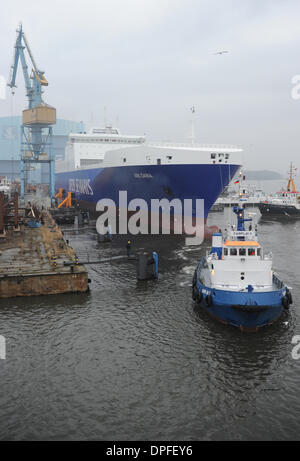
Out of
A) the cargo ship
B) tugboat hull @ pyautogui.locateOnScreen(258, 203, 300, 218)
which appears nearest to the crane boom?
the cargo ship

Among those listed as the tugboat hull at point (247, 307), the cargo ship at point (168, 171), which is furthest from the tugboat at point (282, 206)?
the tugboat hull at point (247, 307)

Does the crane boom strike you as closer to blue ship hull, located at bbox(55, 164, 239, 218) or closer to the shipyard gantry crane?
the shipyard gantry crane

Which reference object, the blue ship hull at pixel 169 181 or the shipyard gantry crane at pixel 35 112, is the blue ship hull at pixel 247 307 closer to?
the blue ship hull at pixel 169 181

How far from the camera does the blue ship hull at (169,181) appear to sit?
3891 centimetres

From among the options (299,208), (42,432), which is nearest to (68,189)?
(299,208)

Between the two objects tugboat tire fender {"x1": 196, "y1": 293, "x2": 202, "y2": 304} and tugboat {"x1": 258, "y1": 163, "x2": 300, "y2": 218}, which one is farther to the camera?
tugboat {"x1": 258, "y1": 163, "x2": 300, "y2": 218}

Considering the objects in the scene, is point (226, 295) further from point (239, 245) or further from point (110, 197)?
point (110, 197)

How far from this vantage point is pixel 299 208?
7406cm

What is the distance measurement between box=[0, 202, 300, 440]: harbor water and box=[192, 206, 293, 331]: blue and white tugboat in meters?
0.66

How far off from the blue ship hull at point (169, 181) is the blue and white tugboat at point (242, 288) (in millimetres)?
18469

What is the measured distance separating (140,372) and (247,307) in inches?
227

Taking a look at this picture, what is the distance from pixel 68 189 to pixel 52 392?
233 ft

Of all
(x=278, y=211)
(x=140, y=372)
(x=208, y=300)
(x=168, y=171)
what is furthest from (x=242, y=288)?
(x=278, y=211)

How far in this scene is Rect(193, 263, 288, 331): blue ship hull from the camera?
659 inches
